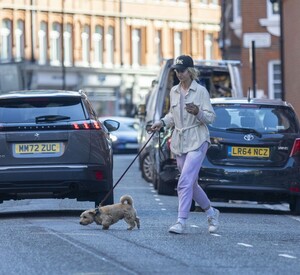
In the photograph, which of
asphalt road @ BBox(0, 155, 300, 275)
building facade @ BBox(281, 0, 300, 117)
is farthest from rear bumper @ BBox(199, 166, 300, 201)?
building facade @ BBox(281, 0, 300, 117)

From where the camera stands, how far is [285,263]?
11.2 m

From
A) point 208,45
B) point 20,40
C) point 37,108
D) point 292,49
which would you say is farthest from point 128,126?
point 208,45

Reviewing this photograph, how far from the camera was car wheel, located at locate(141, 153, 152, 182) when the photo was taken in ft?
96.7

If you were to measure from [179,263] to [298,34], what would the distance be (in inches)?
1040

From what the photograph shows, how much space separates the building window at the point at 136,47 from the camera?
87.9 meters

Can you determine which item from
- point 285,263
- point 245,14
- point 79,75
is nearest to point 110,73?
point 79,75

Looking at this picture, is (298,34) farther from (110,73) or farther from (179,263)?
(110,73)

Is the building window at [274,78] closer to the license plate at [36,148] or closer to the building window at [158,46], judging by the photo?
the license plate at [36,148]

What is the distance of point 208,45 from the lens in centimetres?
9406

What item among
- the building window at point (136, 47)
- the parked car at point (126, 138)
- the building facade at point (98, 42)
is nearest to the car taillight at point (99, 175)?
the parked car at point (126, 138)

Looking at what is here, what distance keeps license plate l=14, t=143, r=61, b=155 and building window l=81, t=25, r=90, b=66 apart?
68395 mm

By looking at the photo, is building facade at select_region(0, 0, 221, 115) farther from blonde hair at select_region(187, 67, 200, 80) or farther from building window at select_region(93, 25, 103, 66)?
blonde hair at select_region(187, 67, 200, 80)

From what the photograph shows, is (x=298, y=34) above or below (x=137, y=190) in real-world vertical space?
above

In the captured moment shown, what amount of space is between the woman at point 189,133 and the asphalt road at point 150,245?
1.23 ft
